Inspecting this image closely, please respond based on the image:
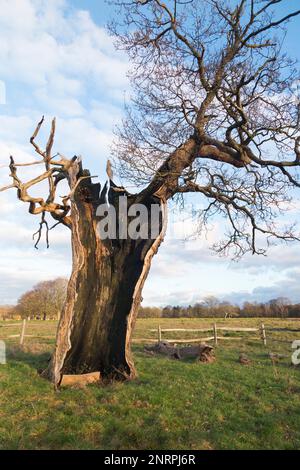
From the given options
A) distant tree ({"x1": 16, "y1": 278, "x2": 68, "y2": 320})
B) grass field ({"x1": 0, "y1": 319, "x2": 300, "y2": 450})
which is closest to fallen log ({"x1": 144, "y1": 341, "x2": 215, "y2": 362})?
grass field ({"x1": 0, "y1": 319, "x2": 300, "y2": 450})

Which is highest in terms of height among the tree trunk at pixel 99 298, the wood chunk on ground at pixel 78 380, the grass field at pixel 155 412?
the tree trunk at pixel 99 298

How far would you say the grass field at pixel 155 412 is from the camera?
602 cm

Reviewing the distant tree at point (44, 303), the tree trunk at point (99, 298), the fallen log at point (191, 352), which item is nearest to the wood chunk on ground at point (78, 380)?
the tree trunk at point (99, 298)

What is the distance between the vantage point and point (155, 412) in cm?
709

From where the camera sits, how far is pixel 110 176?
1062cm

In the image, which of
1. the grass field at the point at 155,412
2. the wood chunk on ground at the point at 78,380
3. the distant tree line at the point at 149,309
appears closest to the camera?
the grass field at the point at 155,412

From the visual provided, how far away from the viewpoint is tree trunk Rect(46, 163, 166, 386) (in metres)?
9.48

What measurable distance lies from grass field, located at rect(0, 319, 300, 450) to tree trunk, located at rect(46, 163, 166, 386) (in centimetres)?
84

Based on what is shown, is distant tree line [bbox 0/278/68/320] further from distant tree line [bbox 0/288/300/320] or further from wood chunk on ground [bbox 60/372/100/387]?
wood chunk on ground [bbox 60/372/100/387]

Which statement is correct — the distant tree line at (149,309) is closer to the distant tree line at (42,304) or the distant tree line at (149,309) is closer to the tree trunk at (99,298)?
the distant tree line at (42,304)

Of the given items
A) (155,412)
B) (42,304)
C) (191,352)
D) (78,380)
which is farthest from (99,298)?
(42,304)

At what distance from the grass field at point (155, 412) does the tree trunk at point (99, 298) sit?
84 cm

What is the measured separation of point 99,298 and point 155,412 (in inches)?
139
